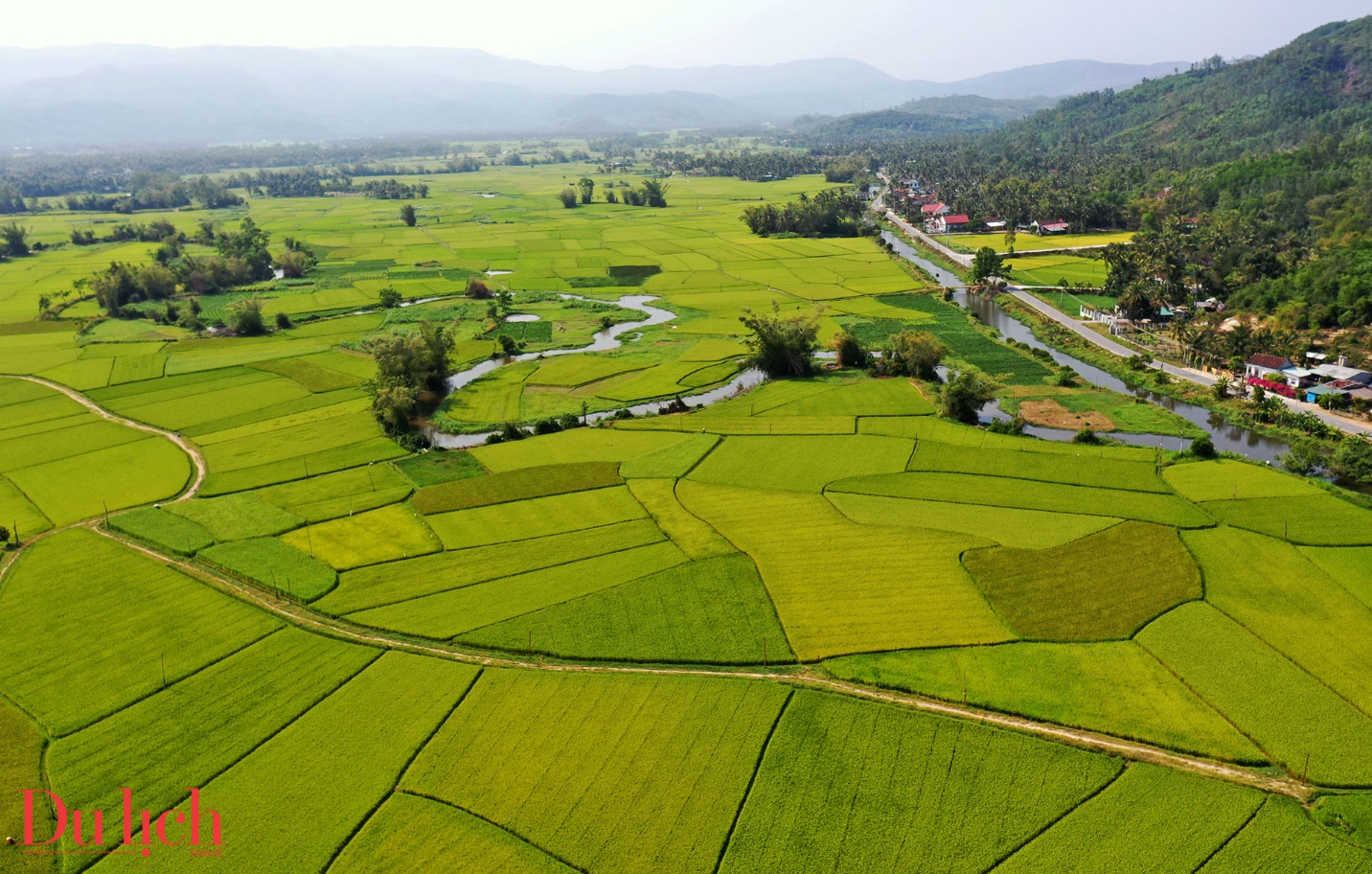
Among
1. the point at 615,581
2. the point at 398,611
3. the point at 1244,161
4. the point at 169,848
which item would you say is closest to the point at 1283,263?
the point at 1244,161

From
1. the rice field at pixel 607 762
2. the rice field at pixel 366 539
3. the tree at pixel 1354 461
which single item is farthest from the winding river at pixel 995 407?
the rice field at pixel 607 762

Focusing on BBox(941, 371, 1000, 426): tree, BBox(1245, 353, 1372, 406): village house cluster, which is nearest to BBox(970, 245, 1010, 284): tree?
BBox(1245, 353, 1372, 406): village house cluster

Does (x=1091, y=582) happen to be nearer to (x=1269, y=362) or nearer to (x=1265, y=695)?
(x=1265, y=695)

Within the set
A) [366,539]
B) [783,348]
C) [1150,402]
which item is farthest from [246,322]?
[1150,402]

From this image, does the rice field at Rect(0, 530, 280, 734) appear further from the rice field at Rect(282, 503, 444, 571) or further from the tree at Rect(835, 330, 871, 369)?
the tree at Rect(835, 330, 871, 369)

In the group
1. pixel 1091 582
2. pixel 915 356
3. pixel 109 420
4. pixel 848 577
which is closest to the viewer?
pixel 1091 582

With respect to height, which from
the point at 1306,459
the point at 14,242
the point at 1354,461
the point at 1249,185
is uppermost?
the point at 1249,185

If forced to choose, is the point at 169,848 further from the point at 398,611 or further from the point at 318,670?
the point at 398,611
